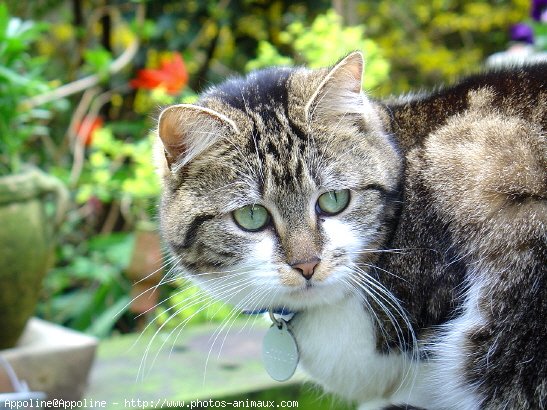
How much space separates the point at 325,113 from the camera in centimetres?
158

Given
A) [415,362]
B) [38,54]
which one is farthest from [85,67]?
[415,362]

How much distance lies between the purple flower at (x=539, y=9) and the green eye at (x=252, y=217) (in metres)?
2.38

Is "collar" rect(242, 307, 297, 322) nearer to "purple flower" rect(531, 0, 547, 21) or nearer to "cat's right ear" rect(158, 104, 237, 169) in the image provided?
"cat's right ear" rect(158, 104, 237, 169)

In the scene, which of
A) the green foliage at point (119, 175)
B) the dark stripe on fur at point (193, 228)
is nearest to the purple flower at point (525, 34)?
the green foliage at point (119, 175)

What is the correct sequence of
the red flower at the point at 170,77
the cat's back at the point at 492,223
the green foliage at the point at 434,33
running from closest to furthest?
the cat's back at the point at 492,223 → the red flower at the point at 170,77 → the green foliage at the point at 434,33

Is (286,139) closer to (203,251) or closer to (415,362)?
(203,251)

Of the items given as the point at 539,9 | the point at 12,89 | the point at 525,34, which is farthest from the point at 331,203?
the point at 525,34

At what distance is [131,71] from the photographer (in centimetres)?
441

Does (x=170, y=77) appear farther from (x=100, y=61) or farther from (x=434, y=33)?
(x=434, y=33)

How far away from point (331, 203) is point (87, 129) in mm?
2679

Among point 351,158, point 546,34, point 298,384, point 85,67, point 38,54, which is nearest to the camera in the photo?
point 351,158

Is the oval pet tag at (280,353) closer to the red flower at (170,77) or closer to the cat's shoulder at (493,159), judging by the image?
the cat's shoulder at (493,159)

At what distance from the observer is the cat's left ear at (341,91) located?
1515 mm

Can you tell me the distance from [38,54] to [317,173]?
4.00 meters
